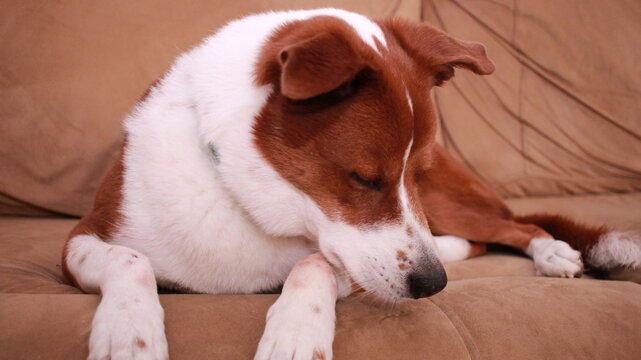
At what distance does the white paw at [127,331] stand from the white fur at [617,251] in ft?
4.81

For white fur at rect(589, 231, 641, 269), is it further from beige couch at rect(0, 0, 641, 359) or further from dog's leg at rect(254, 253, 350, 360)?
dog's leg at rect(254, 253, 350, 360)

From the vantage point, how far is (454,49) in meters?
1.35

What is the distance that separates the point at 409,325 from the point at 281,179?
448mm

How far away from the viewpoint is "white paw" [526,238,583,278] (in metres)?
1.56

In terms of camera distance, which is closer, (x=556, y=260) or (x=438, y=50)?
(x=438, y=50)

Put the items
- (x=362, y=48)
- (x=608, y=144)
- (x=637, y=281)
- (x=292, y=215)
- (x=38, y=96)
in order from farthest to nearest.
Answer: (x=608, y=144) → (x=38, y=96) → (x=637, y=281) → (x=292, y=215) → (x=362, y=48)

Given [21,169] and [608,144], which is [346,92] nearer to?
[21,169]

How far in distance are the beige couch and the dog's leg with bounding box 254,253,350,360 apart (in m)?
0.04

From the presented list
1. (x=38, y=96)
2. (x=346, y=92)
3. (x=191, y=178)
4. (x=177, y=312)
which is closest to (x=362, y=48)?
(x=346, y=92)

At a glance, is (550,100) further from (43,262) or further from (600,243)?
(43,262)

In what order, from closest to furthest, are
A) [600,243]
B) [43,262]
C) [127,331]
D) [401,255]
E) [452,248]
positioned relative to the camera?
[127,331] → [401,255] → [43,262] → [600,243] → [452,248]

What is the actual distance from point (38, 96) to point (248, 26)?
1.08 meters

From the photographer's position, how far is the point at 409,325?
101cm

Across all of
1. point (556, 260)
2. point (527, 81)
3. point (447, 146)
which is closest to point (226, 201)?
point (556, 260)
